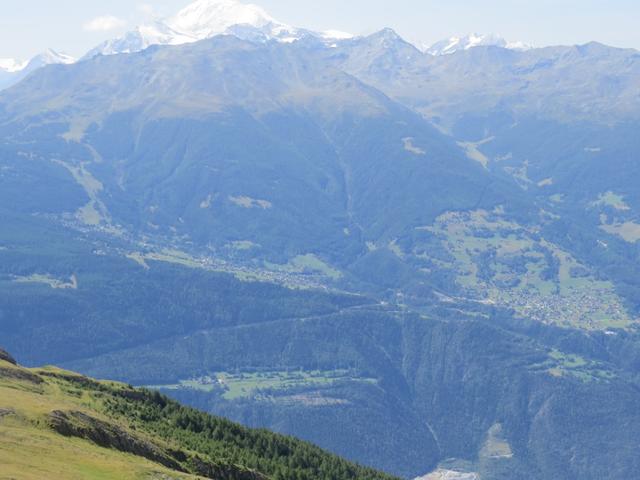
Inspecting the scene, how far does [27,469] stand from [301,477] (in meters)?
65.8

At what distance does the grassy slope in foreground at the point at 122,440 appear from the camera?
92438mm

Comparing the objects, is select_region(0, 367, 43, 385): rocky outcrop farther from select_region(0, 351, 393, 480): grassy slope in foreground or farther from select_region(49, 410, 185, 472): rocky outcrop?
select_region(49, 410, 185, 472): rocky outcrop

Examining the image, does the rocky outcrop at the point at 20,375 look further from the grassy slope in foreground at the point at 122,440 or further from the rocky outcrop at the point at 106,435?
the rocky outcrop at the point at 106,435

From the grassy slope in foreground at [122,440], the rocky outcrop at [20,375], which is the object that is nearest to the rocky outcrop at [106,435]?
the grassy slope in foreground at [122,440]

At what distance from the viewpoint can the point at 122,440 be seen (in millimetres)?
110688

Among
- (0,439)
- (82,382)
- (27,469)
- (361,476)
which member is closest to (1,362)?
(82,382)

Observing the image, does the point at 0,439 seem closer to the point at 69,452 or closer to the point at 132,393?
the point at 69,452

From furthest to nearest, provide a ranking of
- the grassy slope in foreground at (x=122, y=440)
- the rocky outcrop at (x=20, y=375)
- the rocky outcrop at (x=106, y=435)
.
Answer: the rocky outcrop at (x=20, y=375) → the rocky outcrop at (x=106, y=435) → the grassy slope in foreground at (x=122, y=440)

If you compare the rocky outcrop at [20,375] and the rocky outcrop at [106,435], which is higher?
the rocky outcrop at [20,375]

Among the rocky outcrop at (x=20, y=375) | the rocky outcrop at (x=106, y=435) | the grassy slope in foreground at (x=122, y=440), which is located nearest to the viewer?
the grassy slope in foreground at (x=122, y=440)

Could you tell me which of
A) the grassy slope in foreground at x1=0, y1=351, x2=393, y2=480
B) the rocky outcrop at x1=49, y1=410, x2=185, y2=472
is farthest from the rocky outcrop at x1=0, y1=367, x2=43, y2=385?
the rocky outcrop at x1=49, y1=410, x2=185, y2=472

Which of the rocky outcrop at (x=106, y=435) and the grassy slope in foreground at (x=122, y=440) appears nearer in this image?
the grassy slope in foreground at (x=122, y=440)

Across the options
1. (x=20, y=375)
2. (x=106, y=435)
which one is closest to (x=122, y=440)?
(x=106, y=435)

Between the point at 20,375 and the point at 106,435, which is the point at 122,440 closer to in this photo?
the point at 106,435
